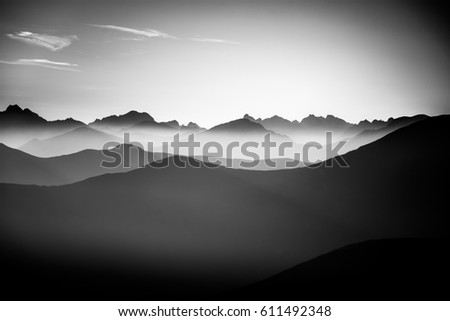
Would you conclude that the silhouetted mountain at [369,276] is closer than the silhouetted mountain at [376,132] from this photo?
Yes

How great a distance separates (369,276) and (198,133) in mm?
1882

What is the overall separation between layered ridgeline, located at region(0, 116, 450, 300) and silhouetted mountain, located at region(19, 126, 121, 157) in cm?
31

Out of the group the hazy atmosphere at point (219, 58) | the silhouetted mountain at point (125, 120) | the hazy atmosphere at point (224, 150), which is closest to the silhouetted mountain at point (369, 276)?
the hazy atmosphere at point (224, 150)

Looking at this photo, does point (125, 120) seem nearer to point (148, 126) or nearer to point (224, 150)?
point (148, 126)

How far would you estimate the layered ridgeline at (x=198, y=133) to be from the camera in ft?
12.1

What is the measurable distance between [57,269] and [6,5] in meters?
2.39

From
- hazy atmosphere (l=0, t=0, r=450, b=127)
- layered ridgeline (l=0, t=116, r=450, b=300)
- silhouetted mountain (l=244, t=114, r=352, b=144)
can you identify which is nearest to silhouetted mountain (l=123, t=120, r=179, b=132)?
hazy atmosphere (l=0, t=0, r=450, b=127)

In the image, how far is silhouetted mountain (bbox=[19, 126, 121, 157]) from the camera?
372 cm

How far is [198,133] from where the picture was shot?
12.3ft

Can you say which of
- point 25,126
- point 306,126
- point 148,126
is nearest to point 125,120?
point 148,126

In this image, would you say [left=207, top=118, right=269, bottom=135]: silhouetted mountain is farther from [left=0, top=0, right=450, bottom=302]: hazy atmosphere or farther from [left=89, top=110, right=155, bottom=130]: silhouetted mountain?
[left=89, top=110, right=155, bottom=130]: silhouetted mountain

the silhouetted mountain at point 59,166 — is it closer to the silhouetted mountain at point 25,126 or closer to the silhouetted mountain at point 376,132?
the silhouetted mountain at point 25,126
